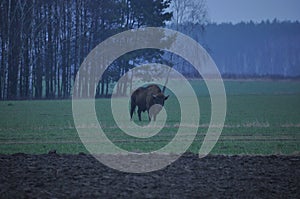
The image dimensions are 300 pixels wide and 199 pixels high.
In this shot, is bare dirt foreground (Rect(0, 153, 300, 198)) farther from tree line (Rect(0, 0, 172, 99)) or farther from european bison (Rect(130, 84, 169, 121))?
tree line (Rect(0, 0, 172, 99))

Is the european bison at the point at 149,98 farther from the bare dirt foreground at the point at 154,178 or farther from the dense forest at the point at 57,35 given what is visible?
the dense forest at the point at 57,35

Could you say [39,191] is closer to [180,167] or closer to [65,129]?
[180,167]

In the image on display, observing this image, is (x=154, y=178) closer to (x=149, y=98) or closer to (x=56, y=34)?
(x=149, y=98)

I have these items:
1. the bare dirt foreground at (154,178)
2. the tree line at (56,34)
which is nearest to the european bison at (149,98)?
the bare dirt foreground at (154,178)

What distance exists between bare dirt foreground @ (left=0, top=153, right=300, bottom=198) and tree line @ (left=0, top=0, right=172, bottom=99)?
45.7 m

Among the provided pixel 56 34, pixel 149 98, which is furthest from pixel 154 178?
pixel 56 34

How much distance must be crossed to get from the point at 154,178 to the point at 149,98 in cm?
→ 2064

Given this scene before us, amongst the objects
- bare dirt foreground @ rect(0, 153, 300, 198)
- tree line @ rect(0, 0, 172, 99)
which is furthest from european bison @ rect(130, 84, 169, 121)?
tree line @ rect(0, 0, 172, 99)

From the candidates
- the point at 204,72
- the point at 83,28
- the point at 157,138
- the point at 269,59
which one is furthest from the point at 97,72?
the point at 269,59

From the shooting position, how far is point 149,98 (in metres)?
33.1

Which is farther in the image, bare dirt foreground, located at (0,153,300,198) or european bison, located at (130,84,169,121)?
european bison, located at (130,84,169,121)

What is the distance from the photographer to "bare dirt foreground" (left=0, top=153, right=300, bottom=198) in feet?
35.9

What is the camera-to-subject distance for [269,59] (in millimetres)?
185125

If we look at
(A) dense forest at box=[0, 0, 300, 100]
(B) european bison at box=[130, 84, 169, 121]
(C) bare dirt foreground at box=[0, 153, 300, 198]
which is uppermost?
(A) dense forest at box=[0, 0, 300, 100]
